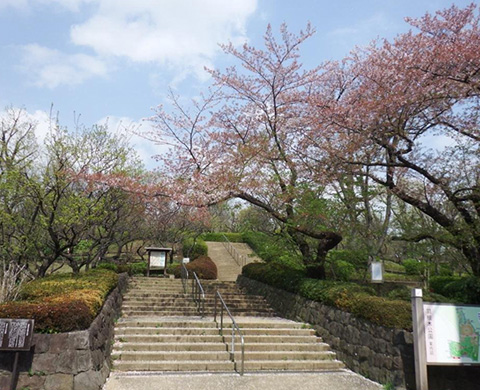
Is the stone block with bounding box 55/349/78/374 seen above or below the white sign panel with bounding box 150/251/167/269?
below

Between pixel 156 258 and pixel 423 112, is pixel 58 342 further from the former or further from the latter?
pixel 156 258

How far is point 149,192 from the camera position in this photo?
409 inches

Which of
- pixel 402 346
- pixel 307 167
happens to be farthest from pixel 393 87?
pixel 402 346

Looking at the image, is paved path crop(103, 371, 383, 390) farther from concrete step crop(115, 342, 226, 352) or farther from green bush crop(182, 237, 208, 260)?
green bush crop(182, 237, 208, 260)

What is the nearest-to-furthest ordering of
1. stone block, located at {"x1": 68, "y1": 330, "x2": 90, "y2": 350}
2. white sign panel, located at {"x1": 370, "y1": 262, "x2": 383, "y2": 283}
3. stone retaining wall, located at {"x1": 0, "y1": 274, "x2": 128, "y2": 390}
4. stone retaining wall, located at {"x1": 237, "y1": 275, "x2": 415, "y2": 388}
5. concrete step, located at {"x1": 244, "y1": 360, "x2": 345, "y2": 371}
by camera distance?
stone retaining wall, located at {"x1": 0, "y1": 274, "x2": 128, "y2": 390}
stone block, located at {"x1": 68, "y1": 330, "x2": 90, "y2": 350}
stone retaining wall, located at {"x1": 237, "y1": 275, "x2": 415, "y2": 388}
concrete step, located at {"x1": 244, "y1": 360, "x2": 345, "y2": 371}
white sign panel, located at {"x1": 370, "y1": 262, "x2": 383, "y2": 283}

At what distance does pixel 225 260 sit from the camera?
26891mm

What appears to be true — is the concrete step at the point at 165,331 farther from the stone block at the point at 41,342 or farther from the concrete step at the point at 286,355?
the stone block at the point at 41,342

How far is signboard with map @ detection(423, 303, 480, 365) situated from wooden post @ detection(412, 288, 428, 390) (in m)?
0.12

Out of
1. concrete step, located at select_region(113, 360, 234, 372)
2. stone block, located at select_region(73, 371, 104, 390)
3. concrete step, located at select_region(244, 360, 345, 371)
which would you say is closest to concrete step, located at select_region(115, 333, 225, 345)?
concrete step, located at select_region(113, 360, 234, 372)

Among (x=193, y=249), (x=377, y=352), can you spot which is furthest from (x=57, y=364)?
(x=193, y=249)

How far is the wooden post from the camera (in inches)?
223

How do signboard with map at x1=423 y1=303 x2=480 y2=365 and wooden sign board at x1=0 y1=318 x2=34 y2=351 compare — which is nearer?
wooden sign board at x1=0 y1=318 x2=34 y2=351

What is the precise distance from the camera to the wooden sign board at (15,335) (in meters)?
4.96

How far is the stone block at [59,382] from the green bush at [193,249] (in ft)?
63.8
